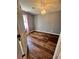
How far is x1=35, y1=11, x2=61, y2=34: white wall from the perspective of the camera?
6.67 m

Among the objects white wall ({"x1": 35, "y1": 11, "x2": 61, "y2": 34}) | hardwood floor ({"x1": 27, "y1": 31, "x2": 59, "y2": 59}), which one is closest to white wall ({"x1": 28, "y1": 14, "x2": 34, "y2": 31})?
white wall ({"x1": 35, "y1": 11, "x2": 61, "y2": 34})

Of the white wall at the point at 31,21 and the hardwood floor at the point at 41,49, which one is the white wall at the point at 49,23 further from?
the hardwood floor at the point at 41,49

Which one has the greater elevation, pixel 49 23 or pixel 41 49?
pixel 49 23

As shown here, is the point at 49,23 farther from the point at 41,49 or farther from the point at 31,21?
the point at 41,49

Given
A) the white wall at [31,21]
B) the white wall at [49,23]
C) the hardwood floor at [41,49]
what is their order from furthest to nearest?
the white wall at [31,21]
the white wall at [49,23]
the hardwood floor at [41,49]

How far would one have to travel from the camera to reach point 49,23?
754 centimetres

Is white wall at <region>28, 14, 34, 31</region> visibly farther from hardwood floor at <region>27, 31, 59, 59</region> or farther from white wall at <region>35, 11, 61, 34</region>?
hardwood floor at <region>27, 31, 59, 59</region>

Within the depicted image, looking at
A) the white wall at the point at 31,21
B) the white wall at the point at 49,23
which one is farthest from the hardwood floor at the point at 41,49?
the white wall at the point at 31,21

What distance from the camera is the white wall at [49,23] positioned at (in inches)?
263

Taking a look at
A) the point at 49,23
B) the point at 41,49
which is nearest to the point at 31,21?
the point at 49,23
